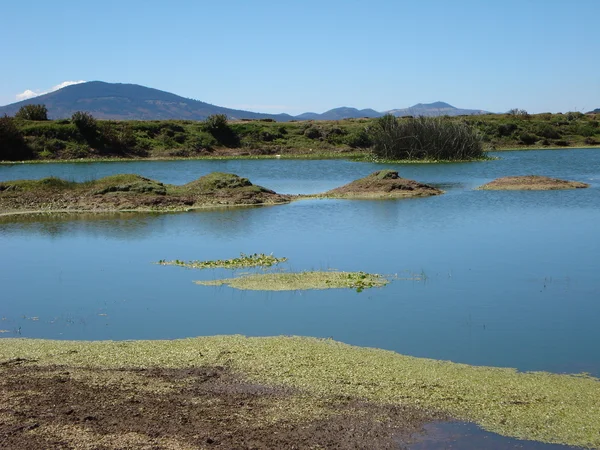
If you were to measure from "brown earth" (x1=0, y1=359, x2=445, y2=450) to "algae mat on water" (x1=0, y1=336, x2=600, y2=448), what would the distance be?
40 centimetres

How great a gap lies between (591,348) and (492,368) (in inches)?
64.7

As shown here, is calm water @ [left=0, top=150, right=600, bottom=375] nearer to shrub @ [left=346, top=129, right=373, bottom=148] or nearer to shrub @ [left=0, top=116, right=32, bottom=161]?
shrub @ [left=0, top=116, right=32, bottom=161]

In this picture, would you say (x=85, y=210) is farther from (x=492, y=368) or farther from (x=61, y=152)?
(x=61, y=152)

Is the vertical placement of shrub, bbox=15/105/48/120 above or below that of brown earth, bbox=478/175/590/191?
above

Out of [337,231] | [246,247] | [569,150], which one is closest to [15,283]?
[246,247]

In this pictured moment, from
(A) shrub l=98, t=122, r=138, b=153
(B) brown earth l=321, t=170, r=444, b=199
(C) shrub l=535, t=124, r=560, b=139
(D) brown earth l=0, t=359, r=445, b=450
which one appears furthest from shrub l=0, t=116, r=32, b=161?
(D) brown earth l=0, t=359, r=445, b=450

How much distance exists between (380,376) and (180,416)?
238 cm

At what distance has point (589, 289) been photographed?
12688mm

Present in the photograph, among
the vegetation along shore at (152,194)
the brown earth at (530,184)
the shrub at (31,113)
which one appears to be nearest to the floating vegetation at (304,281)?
the vegetation along shore at (152,194)

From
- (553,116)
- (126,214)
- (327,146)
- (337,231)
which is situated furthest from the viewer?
(553,116)

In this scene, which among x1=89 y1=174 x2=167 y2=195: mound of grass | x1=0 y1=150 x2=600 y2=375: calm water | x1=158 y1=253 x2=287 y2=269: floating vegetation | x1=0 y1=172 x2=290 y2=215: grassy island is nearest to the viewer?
x1=0 y1=150 x2=600 y2=375: calm water

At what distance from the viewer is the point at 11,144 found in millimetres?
51344

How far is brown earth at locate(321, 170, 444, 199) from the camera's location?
27.9 m

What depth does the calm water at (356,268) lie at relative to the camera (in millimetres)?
10438
